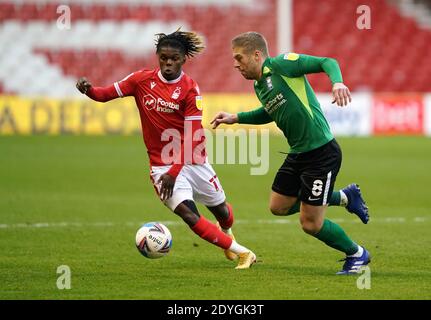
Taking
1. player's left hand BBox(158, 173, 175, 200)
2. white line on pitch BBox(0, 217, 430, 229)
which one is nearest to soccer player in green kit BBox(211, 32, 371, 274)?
player's left hand BBox(158, 173, 175, 200)

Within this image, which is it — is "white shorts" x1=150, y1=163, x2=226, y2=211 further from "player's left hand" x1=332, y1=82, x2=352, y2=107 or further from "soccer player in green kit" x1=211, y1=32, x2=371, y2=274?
"player's left hand" x1=332, y1=82, x2=352, y2=107

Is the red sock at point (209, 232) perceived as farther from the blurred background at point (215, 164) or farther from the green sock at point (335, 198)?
the green sock at point (335, 198)

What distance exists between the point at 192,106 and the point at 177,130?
33 centimetres

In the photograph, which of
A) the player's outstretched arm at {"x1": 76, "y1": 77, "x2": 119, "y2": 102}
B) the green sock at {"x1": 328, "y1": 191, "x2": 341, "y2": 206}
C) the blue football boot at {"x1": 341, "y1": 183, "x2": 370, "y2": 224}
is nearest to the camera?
the player's outstretched arm at {"x1": 76, "y1": 77, "x2": 119, "y2": 102}

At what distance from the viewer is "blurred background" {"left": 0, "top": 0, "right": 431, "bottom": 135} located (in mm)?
32312

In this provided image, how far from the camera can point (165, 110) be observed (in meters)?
8.75

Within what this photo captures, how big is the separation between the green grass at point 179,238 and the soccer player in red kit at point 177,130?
1.65 ft

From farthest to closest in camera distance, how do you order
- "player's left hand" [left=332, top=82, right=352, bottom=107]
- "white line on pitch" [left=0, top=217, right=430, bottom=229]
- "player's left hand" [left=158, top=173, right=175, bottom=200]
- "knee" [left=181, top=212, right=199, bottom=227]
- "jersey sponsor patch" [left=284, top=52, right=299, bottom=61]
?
"white line on pitch" [left=0, top=217, right=430, bottom=229] → "knee" [left=181, top=212, right=199, bottom=227] → "player's left hand" [left=158, top=173, right=175, bottom=200] → "jersey sponsor patch" [left=284, top=52, right=299, bottom=61] → "player's left hand" [left=332, top=82, right=352, bottom=107]

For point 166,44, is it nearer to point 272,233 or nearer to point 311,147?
point 311,147

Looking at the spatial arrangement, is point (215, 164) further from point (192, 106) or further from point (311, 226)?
point (311, 226)

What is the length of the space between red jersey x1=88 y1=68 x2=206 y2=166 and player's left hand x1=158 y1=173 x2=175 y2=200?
38 cm

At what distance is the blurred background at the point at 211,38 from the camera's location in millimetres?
32312

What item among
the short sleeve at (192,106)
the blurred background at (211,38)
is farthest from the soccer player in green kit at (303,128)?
the blurred background at (211,38)

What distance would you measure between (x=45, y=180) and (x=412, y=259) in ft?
30.8
